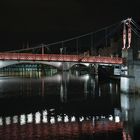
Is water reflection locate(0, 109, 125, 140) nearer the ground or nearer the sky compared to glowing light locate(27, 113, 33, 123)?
nearer the ground

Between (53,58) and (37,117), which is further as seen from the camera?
(53,58)

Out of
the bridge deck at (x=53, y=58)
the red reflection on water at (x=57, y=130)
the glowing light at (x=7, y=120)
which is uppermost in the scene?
the bridge deck at (x=53, y=58)

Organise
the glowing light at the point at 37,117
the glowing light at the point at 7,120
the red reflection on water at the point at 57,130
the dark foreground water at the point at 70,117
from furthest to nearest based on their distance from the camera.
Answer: the glowing light at the point at 37,117 → the glowing light at the point at 7,120 → the dark foreground water at the point at 70,117 → the red reflection on water at the point at 57,130

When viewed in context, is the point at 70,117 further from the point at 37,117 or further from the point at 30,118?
the point at 30,118

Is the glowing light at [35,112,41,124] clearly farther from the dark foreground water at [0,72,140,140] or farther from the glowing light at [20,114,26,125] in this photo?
the glowing light at [20,114,26,125]

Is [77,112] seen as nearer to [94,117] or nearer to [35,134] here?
[94,117]

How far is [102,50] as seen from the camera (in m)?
158

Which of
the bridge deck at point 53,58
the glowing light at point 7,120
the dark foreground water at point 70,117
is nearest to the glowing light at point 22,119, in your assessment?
the dark foreground water at point 70,117

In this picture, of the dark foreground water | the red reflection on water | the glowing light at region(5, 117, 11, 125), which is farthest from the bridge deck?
the red reflection on water

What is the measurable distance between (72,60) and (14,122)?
3955cm

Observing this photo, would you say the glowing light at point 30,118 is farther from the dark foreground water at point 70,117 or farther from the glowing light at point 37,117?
the glowing light at point 37,117

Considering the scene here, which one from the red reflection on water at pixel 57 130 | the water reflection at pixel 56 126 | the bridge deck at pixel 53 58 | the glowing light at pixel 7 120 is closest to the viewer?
the red reflection on water at pixel 57 130

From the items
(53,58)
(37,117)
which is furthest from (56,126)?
Answer: (53,58)

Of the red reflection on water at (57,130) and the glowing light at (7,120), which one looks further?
the glowing light at (7,120)
